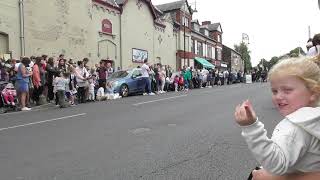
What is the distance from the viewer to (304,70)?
7.36ft

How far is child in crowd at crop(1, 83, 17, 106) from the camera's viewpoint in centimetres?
1573

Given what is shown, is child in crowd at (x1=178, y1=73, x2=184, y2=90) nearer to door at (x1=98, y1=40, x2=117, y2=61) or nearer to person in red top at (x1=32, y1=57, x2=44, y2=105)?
door at (x1=98, y1=40, x2=117, y2=61)

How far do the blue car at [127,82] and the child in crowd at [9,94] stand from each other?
6.69m

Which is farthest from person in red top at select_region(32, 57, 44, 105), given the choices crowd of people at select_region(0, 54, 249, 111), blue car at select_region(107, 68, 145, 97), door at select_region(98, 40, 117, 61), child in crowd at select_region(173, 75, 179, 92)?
door at select_region(98, 40, 117, 61)

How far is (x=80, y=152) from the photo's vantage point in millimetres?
7477

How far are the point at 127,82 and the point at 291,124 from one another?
21149 millimetres

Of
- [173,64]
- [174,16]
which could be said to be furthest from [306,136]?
[174,16]

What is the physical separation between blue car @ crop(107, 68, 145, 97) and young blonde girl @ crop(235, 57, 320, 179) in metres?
19.9

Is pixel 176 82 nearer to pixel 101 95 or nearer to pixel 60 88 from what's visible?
pixel 101 95

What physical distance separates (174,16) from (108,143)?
47733mm

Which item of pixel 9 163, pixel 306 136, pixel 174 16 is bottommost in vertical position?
pixel 9 163

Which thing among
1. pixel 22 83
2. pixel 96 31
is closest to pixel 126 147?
pixel 22 83

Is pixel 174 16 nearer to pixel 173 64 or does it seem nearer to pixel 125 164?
pixel 173 64

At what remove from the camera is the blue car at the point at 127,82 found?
74.0ft
